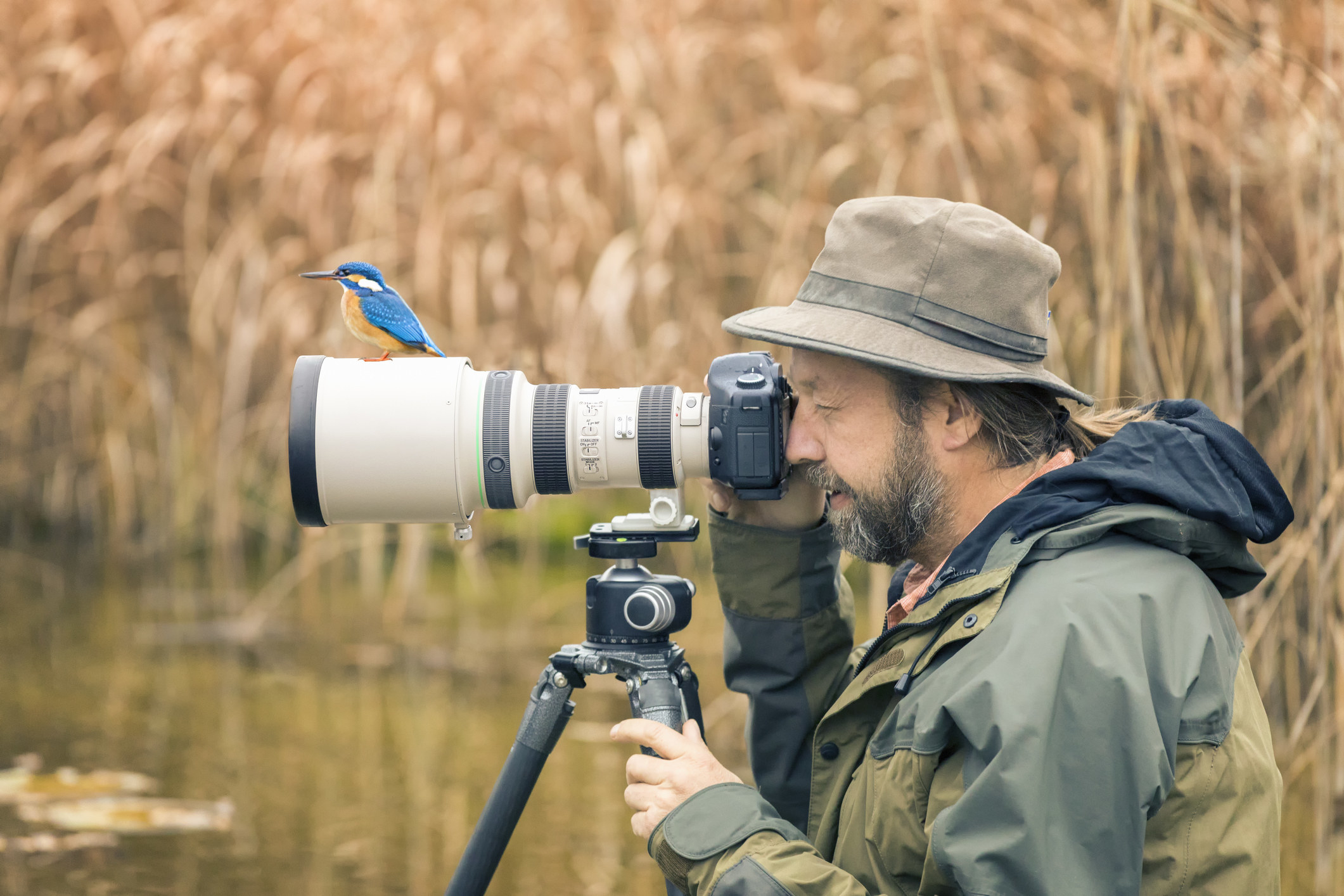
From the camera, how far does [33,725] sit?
2.95 m

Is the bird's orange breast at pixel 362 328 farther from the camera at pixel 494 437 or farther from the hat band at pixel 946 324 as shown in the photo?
the hat band at pixel 946 324

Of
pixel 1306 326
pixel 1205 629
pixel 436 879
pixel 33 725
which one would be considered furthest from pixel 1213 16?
pixel 33 725

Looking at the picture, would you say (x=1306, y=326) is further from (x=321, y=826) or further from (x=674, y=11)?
(x=674, y=11)

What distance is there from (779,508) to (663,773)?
48 centimetres

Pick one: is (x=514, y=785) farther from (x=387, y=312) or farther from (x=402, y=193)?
(x=402, y=193)

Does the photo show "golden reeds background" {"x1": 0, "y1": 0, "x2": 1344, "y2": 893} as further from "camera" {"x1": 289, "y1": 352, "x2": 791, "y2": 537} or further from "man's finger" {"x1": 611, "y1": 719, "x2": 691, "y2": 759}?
"man's finger" {"x1": 611, "y1": 719, "x2": 691, "y2": 759}

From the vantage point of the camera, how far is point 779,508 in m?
1.80

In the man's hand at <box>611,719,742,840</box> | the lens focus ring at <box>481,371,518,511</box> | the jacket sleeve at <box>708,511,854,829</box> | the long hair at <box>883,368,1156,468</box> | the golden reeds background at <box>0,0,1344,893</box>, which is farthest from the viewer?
the golden reeds background at <box>0,0,1344,893</box>

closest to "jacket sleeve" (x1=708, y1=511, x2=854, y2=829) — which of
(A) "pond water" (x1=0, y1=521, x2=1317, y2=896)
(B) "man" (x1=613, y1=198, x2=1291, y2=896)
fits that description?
(B) "man" (x1=613, y1=198, x2=1291, y2=896)

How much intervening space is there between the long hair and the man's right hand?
0.97 ft

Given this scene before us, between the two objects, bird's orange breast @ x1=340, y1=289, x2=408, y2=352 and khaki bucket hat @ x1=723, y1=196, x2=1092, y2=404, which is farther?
bird's orange breast @ x1=340, y1=289, x2=408, y2=352

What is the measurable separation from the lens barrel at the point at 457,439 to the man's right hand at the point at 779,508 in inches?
4.9

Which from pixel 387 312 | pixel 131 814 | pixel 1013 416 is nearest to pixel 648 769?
pixel 1013 416

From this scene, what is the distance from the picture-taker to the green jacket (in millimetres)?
1177
